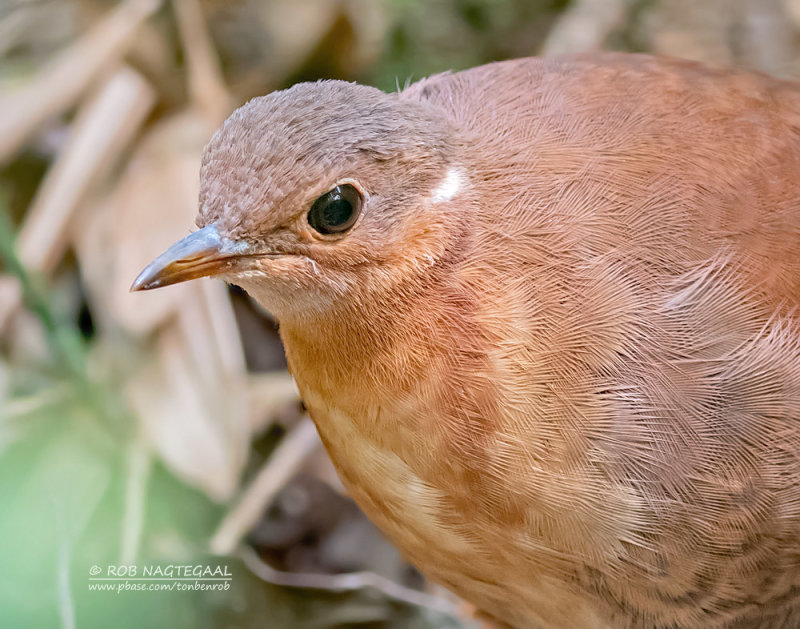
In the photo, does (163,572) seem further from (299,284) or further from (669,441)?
(669,441)

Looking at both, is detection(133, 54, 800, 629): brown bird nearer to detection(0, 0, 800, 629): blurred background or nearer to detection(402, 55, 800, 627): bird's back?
detection(402, 55, 800, 627): bird's back

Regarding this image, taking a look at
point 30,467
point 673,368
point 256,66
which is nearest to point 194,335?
point 30,467

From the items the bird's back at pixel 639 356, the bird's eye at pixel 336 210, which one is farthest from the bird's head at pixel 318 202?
the bird's back at pixel 639 356

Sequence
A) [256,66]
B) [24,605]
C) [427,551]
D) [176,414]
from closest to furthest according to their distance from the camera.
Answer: [427,551], [24,605], [176,414], [256,66]

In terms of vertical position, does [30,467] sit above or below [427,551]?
above

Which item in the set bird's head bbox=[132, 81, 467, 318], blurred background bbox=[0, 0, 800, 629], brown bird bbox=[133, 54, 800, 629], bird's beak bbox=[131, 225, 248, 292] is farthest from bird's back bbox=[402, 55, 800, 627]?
blurred background bbox=[0, 0, 800, 629]

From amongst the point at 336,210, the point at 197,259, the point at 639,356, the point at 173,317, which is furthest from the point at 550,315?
the point at 173,317

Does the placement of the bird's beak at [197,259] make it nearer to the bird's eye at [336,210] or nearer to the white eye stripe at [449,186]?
the bird's eye at [336,210]
